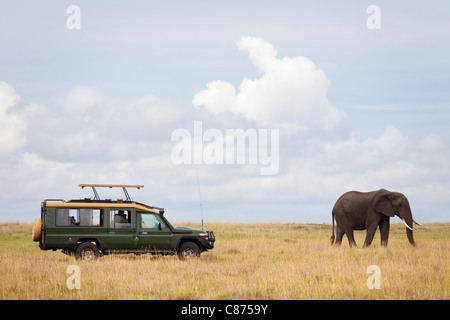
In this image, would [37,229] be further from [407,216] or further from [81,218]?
[407,216]

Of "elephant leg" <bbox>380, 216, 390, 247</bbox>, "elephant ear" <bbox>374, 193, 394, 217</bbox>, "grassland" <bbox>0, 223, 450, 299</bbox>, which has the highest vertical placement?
"elephant ear" <bbox>374, 193, 394, 217</bbox>

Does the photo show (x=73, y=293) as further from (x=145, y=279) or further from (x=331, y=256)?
(x=331, y=256)

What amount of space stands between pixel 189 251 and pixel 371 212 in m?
10.4

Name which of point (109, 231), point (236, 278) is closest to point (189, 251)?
point (109, 231)

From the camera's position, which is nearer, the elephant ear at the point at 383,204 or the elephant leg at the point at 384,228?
the elephant ear at the point at 383,204

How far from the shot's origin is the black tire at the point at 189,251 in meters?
21.5

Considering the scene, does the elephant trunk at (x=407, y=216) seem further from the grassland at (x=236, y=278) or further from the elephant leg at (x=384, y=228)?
the grassland at (x=236, y=278)

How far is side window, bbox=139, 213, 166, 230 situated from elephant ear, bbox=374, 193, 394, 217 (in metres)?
11.3

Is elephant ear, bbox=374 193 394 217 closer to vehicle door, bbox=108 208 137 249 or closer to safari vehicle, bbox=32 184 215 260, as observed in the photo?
safari vehicle, bbox=32 184 215 260

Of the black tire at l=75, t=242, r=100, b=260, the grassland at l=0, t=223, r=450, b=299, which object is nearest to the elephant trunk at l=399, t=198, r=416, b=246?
the grassland at l=0, t=223, r=450, b=299

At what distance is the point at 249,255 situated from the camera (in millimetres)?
24141

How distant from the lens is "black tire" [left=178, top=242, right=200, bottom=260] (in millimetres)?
21516

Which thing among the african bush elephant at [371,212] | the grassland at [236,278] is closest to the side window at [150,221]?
the grassland at [236,278]
